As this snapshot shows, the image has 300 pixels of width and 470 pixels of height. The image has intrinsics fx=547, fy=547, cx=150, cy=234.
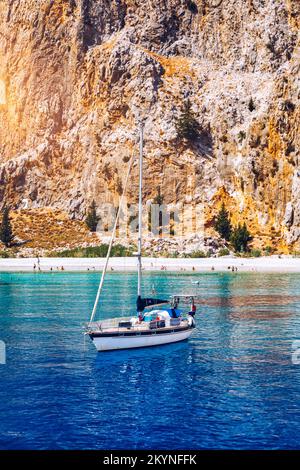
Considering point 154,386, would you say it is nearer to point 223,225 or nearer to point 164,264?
point 164,264

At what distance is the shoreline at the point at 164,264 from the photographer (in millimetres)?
93750

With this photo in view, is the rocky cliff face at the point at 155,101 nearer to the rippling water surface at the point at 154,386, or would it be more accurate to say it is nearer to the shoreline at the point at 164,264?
the shoreline at the point at 164,264

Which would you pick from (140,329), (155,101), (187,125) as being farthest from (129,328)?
(155,101)

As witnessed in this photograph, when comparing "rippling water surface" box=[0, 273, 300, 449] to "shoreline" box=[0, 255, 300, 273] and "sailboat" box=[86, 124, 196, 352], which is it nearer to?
"sailboat" box=[86, 124, 196, 352]

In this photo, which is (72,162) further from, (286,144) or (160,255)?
(286,144)

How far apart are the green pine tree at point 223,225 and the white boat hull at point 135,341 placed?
7178cm

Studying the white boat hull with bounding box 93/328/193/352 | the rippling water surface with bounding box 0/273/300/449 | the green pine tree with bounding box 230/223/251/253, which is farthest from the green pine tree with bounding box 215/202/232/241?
the white boat hull with bounding box 93/328/193/352

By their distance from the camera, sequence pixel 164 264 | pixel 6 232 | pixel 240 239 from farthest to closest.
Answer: pixel 6 232
pixel 240 239
pixel 164 264

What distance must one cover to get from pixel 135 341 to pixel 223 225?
Result: 2946 inches

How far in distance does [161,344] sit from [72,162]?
97.4 meters

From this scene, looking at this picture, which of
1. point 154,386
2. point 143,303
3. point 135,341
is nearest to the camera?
point 154,386

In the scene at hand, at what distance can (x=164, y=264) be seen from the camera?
9738 cm

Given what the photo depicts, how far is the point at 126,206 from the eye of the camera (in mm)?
116312
